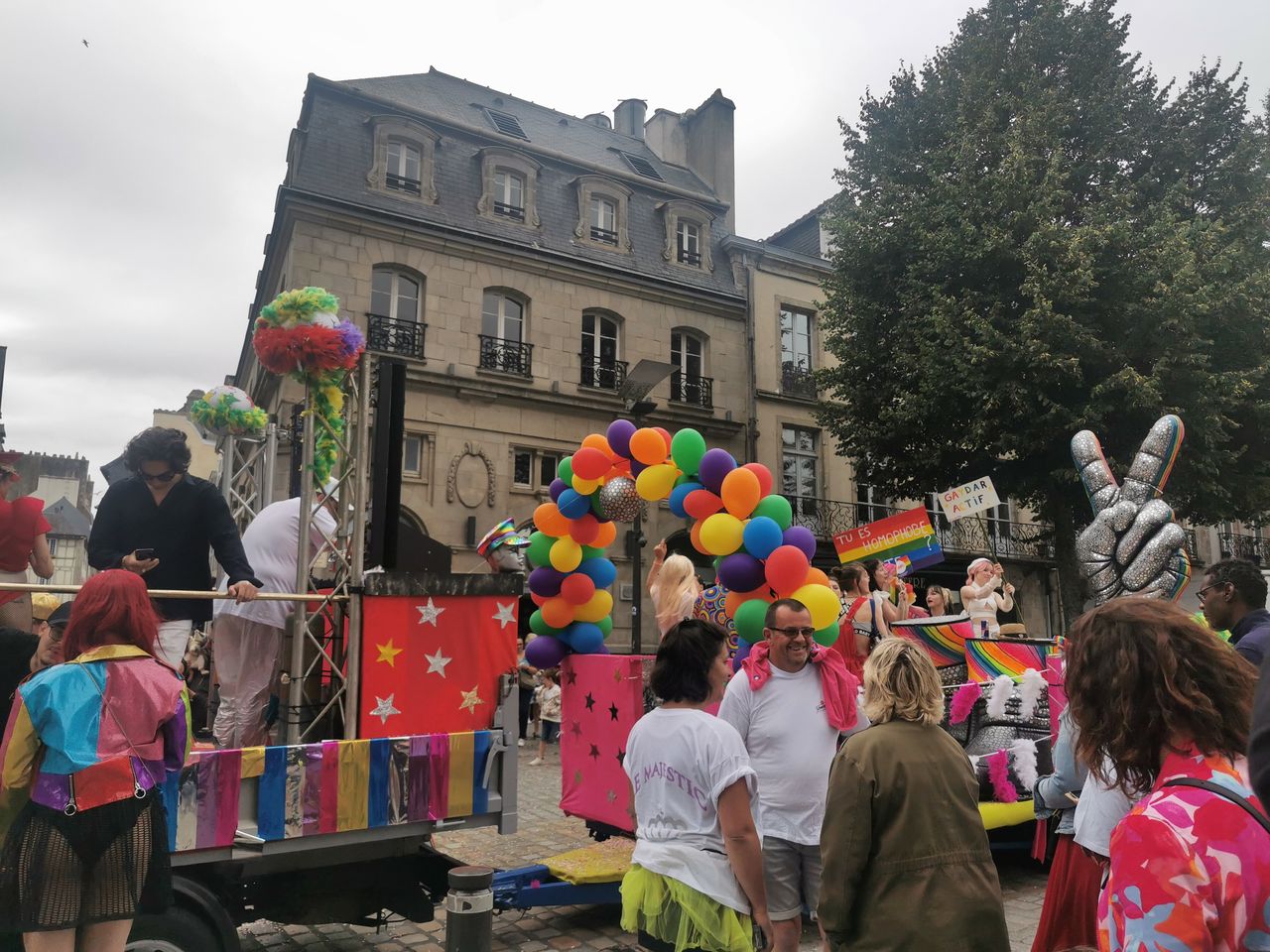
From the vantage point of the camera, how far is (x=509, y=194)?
19422 millimetres

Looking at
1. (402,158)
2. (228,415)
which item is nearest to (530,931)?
(228,415)

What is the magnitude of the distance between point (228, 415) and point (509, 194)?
13.1 metres

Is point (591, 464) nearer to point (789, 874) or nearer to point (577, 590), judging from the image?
point (577, 590)

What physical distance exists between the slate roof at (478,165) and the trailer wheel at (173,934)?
50.8 feet

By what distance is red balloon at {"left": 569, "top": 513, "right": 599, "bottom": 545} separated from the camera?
7320 mm

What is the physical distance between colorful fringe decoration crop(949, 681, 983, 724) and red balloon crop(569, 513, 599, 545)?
3085 millimetres

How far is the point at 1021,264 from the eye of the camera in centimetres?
1501

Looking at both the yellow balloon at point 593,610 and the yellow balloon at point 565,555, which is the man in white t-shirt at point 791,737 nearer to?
the yellow balloon at point 593,610

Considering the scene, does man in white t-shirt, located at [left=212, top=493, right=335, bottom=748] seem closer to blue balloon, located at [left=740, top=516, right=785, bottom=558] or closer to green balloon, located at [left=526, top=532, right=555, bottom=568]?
green balloon, located at [left=526, top=532, right=555, bottom=568]

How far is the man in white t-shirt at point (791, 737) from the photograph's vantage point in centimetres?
393

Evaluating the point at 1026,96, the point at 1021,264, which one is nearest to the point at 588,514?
the point at 1021,264

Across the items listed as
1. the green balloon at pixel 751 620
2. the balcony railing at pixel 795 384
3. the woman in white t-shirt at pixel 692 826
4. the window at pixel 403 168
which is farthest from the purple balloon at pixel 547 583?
the balcony railing at pixel 795 384

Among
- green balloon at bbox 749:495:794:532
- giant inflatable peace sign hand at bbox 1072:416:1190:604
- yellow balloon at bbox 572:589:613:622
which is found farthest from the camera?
yellow balloon at bbox 572:589:613:622

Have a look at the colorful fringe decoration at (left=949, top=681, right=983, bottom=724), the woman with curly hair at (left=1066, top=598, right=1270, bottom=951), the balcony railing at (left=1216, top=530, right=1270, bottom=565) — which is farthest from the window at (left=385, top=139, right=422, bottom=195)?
the balcony railing at (left=1216, top=530, right=1270, bottom=565)
